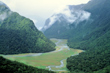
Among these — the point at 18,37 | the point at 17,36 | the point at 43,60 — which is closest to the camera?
the point at 43,60

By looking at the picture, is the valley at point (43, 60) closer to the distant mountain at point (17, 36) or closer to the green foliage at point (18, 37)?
the green foliage at point (18, 37)

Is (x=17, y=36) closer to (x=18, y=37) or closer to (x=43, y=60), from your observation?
(x=18, y=37)

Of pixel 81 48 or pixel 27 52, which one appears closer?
pixel 27 52

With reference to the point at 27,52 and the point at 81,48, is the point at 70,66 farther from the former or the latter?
Result: the point at 81,48

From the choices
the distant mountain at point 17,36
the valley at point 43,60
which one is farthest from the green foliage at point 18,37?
the valley at point 43,60

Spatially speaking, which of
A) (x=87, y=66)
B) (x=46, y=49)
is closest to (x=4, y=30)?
(x=46, y=49)

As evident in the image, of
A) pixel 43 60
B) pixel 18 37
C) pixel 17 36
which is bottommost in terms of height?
pixel 43 60

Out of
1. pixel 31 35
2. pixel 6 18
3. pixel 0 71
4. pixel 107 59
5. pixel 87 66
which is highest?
pixel 6 18

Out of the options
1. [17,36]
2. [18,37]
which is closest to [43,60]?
[18,37]

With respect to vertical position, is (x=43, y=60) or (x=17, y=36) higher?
(x=17, y=36)
